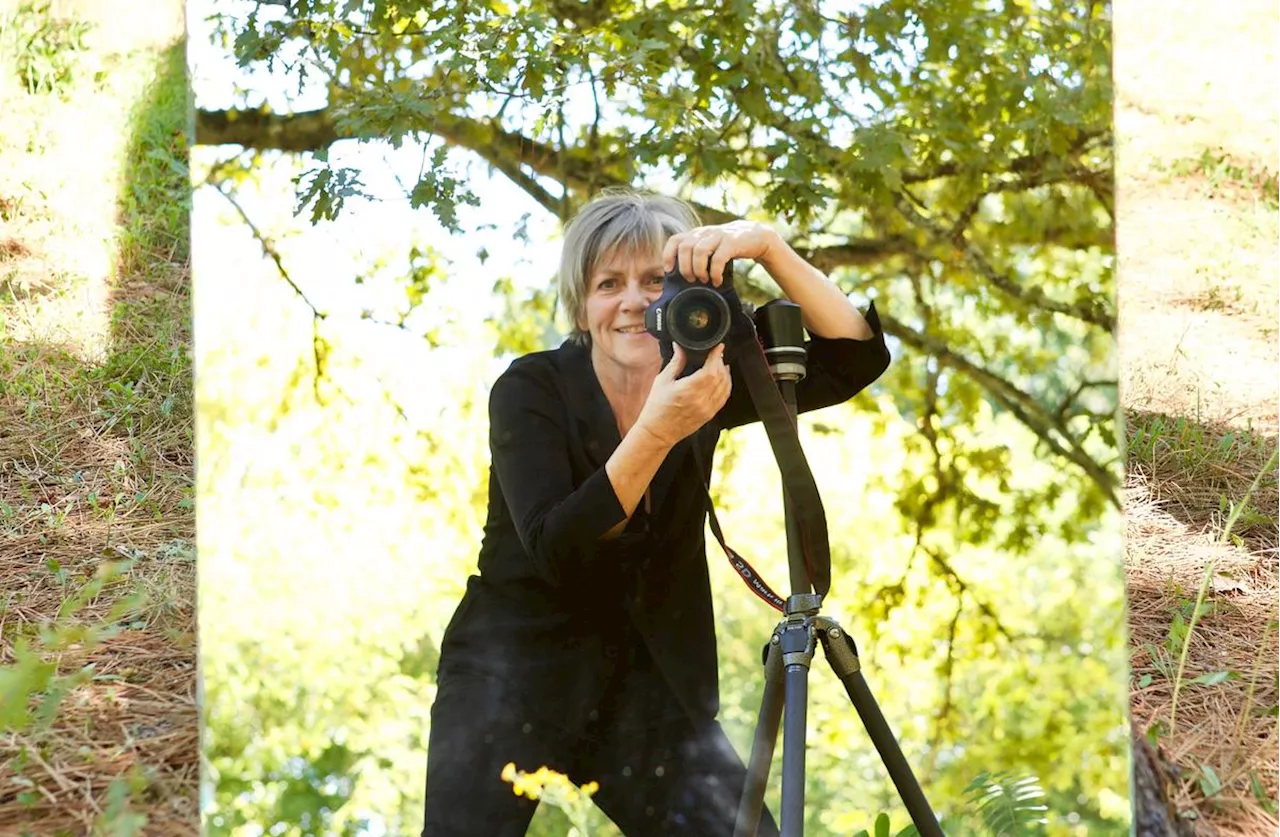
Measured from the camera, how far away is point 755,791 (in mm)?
1620

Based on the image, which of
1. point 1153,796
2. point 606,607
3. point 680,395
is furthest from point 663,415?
point 1153,796

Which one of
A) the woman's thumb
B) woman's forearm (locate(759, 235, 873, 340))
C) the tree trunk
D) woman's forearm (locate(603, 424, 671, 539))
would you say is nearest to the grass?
woman's forearm (locate(603, 424, 671, 539))

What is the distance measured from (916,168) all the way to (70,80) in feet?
6.17

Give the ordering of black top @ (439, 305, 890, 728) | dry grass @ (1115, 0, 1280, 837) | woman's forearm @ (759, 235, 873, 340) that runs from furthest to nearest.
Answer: dry grass @ (1115, 0, 1280, 837)
black top @ (439, 305, 890, 728)
woman's forearm @ (759, 235, 873, 340)

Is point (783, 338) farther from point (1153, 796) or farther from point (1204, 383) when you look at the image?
point (1204, 383)

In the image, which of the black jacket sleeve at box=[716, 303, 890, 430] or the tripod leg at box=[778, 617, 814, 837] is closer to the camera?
the tripod leg at box=[778, 617, 814, 837]

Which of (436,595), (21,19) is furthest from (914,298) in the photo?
(21,19)

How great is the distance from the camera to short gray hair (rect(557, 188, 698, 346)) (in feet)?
6.53

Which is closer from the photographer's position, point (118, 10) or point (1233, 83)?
point (118, 10)

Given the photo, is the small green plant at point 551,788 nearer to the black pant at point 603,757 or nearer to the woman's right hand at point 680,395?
the black pant at point 603,757

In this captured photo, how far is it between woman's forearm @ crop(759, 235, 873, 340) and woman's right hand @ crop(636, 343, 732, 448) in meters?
0.20

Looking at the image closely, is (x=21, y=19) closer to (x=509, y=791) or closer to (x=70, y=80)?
(x=70, y=80)

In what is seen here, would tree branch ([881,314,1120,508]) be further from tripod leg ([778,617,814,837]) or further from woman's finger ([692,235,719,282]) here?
tripod leg ([778,617,814,837])

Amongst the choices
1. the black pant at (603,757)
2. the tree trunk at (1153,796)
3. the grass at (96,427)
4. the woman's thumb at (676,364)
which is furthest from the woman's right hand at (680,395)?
the tree trunk at (1153,796)
